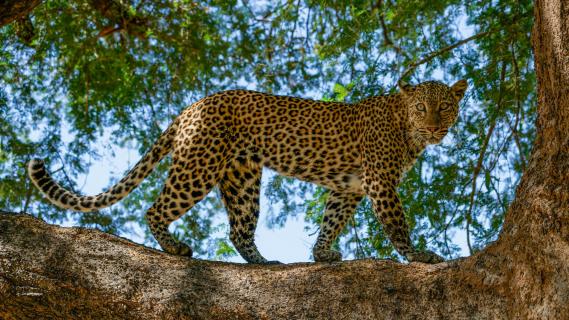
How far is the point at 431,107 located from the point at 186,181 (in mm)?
2594

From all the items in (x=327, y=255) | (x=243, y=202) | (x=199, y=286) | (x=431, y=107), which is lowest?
(x=199, y=286)

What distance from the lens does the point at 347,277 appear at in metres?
5.57

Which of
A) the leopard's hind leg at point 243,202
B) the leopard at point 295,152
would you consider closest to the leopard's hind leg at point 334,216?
the leopard at point 295,152

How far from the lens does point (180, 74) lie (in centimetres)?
1265

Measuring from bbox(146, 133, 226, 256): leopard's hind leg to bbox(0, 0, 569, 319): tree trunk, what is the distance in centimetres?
207

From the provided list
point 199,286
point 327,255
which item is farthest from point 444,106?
point 199,286

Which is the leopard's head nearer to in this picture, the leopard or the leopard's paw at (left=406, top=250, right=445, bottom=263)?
the leopard

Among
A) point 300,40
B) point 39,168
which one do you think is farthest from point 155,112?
point 39,168

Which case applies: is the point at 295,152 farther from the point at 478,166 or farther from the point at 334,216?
the point at 478,166

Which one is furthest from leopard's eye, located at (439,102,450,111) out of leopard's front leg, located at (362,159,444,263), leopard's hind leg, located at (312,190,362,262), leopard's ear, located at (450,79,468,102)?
leopard's hind leg, located at (312,190,362,262)

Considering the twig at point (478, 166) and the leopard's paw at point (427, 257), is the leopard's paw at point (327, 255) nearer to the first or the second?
the leopard's paw at point (427, 257)

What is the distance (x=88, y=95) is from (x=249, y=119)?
4432 millimetres

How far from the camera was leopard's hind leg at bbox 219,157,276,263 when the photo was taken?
8.34 meters

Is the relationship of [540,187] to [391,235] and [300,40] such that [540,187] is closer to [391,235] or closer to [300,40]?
[391,235]
